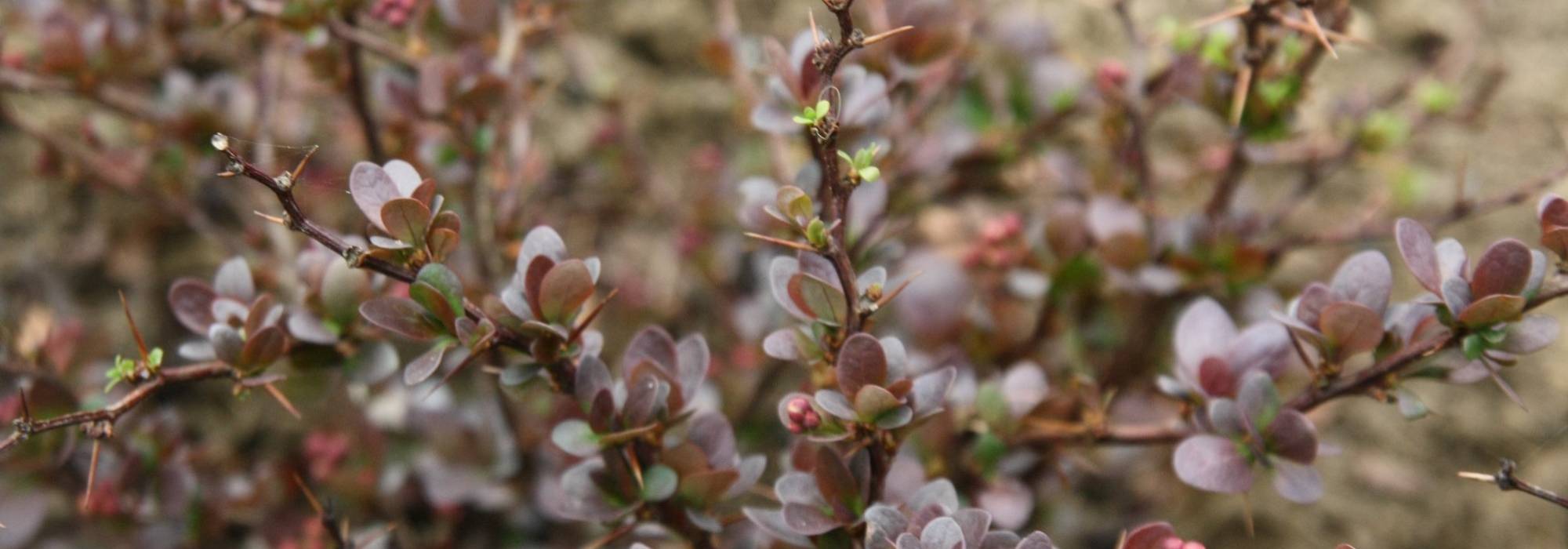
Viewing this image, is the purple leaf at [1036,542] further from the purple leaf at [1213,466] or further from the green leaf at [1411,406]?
the green leaf at [1411,406]

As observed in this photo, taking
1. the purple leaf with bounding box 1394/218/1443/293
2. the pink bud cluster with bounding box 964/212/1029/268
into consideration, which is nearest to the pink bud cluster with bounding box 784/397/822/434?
the purple leaf with bounding box 1394/218/1443/293

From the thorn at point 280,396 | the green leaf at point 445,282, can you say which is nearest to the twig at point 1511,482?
the green leaf at point 445,282

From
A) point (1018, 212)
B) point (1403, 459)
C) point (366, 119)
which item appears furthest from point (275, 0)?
point (1403, 459)

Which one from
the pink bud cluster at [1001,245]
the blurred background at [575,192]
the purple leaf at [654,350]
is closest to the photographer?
the purple leaf at [654,350]

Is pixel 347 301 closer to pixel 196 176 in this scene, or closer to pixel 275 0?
pixel 275 0

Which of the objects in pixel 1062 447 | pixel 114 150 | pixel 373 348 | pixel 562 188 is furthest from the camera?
pixel 562 188

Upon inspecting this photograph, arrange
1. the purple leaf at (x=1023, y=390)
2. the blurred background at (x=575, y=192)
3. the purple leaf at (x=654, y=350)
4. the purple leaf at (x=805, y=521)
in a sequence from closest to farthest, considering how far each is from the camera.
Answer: the purple leaf at (x=805, y=521) → the purple leaf at (x=654, y=350) → the purple leaf at (x=1023, y=390) → the blurred background at (x=575, y=192)

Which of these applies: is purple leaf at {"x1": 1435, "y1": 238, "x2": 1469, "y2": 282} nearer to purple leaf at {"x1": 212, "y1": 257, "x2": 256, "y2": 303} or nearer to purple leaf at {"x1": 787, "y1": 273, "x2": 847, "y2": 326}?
purple leaf at {"x1": 787, "y1": 273, "x2": 847, "y2": 326}
